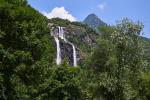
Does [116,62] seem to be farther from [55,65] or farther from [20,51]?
[20,51]

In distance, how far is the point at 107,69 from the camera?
178ft

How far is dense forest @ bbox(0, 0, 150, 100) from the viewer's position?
28.6 meters

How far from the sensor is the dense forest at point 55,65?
28609 mm

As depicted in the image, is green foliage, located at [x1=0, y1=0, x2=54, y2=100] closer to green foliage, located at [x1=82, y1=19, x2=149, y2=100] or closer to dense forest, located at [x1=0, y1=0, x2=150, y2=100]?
dense forest, located at [x1=0, y1=0, x2=150, y2=100]

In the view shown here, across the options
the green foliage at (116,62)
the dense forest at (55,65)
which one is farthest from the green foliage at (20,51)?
the green foliage at (116,62)

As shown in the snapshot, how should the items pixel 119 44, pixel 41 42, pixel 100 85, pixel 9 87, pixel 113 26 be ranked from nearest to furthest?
1. pixel 9 87
2. pixel 41 42
3. pixel 119 44
4. pixel 113 26
5. pixel 100 85

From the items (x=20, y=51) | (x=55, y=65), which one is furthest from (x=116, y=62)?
(x=20, y=51)

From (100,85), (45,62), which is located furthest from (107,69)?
(45,62)

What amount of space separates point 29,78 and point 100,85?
78.0ft

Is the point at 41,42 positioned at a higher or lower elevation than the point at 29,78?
higher

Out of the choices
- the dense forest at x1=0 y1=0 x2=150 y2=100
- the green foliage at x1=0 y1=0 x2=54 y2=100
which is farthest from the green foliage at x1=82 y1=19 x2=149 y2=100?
the green foliage at x1=0 y1=0 x2=54 y2=100

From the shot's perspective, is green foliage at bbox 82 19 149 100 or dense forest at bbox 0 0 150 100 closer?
dense forest at bbox 0 0 150 100

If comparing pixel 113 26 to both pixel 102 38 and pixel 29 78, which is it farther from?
pixel 29 78

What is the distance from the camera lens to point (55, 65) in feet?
168
